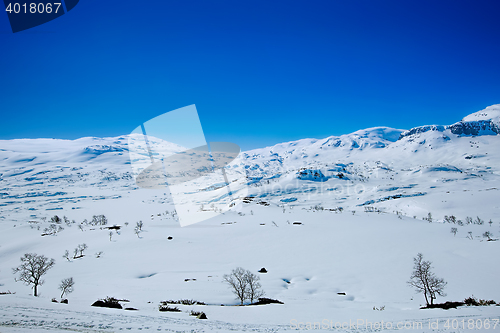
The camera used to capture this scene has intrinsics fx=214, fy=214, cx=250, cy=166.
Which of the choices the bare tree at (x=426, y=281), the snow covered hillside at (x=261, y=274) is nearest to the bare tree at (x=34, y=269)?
the snow covered hillside at (x=261, y=274)

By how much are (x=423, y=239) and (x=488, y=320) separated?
28082mm

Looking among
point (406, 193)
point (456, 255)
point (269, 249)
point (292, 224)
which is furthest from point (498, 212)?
Result: point (269, 249)

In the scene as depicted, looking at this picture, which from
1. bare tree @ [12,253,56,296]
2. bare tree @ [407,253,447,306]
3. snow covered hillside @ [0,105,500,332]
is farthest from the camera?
bare tree @ [407,253,447,306]

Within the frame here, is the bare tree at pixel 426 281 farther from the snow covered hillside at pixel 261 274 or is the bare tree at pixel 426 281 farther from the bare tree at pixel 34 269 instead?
the bare tree at pixel 34 269

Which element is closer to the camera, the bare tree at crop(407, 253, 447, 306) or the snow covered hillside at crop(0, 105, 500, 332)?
the snow covered hillside at crop(0, 105, 500, 332)

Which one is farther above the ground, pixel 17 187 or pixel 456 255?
pixel 17 187

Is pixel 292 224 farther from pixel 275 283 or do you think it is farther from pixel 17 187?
pixel 17 187

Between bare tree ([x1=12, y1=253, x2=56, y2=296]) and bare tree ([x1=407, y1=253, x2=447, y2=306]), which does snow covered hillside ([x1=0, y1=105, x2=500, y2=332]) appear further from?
bare tree ([x1=12, y1=253, x2=56, y2=296])

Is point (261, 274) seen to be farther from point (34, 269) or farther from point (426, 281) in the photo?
point (34, 269)

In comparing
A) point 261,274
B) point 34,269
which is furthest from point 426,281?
point 34,269

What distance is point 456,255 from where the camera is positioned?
2614 centimetres

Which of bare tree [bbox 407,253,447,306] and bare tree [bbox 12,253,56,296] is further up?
bare tree [bbox 12,253,56,296]

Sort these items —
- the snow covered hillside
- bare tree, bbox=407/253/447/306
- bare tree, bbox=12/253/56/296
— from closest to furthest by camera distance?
the snow covered hillside → bare tree, bbox=12/253/56/296 → bare tree, bbox=407/253/447/306

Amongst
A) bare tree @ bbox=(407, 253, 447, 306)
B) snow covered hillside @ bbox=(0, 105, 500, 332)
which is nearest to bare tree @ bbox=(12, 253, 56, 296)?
snow covered hillside @ bbox=(0, 105, 500, 332)
